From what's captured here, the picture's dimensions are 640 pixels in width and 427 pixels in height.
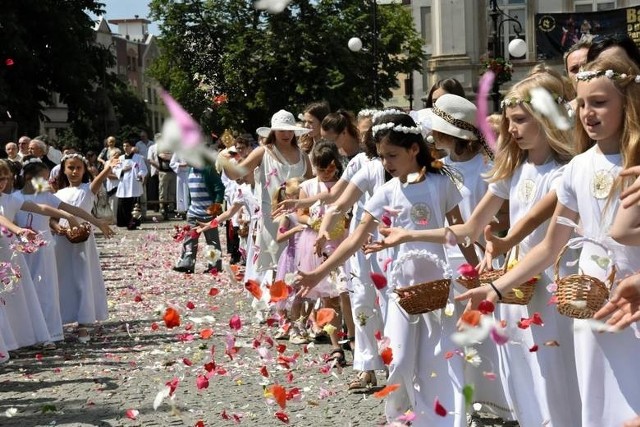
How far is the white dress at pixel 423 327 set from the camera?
6492 millimetres

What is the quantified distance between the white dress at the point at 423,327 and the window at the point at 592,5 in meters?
47.7

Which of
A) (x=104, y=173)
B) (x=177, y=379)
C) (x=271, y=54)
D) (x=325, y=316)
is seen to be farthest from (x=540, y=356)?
(x=271, y=54)

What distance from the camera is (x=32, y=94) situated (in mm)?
43844

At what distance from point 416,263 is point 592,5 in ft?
159

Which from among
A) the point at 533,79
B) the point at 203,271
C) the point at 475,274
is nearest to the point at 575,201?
the point at 475,274

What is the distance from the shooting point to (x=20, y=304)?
11281mm

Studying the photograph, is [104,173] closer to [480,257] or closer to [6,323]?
[6,323]

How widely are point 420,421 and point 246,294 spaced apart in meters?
8.85

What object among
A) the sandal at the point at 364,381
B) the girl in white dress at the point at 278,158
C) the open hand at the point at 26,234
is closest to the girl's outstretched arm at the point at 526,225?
the sandal at the point at 364,381

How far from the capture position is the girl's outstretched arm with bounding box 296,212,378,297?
18.9 ft

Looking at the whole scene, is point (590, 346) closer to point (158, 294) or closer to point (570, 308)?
point (570, 308)

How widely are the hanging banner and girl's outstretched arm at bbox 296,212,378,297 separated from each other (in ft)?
103

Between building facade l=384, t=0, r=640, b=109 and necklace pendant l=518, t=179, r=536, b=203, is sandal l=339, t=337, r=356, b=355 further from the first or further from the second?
building facade l=384, t=0, r=640, b=109

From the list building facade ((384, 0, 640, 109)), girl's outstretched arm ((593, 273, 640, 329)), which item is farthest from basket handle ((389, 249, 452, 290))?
building facade ((384, 0, 640, 109))
